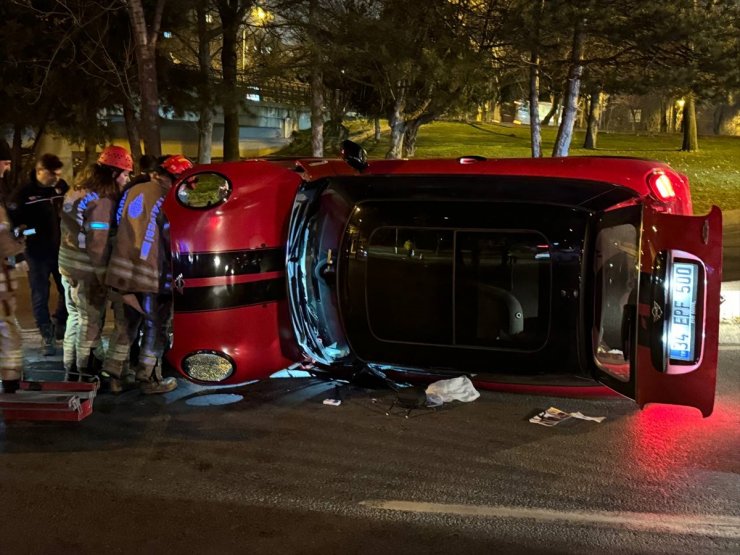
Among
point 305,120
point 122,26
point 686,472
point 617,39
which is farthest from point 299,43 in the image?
point 305,120

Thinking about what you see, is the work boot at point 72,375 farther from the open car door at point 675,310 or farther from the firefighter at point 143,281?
the open car door at point 675,310

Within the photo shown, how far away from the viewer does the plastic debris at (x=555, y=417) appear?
4391 millimetres

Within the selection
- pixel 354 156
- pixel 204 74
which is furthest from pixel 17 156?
pixel 354 156

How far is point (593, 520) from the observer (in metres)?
3.21

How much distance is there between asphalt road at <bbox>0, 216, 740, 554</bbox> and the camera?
3.09 meters

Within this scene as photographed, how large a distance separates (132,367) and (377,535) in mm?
3047

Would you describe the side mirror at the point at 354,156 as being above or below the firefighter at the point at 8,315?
above

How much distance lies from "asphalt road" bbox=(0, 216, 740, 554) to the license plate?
75cm

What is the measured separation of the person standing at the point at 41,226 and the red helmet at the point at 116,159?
1.56 metres

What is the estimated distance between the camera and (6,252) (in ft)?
13.9

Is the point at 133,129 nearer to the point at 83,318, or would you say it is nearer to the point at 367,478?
the point at 83,318

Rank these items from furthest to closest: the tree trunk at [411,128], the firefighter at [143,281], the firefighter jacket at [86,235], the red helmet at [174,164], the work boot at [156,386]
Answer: the tree trunk at [411,128] < the red helmet at [174,164] < the work boot at [156,386] < the firefighter jacket at [86,235] < the firefighter at [143,281]

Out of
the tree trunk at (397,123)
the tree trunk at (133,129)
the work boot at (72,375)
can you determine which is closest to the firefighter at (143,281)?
the work boot at (72,375)

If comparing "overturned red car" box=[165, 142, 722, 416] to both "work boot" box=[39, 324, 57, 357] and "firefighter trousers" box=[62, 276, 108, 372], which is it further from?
"work boot" box=[39, 324, 57, 357]
